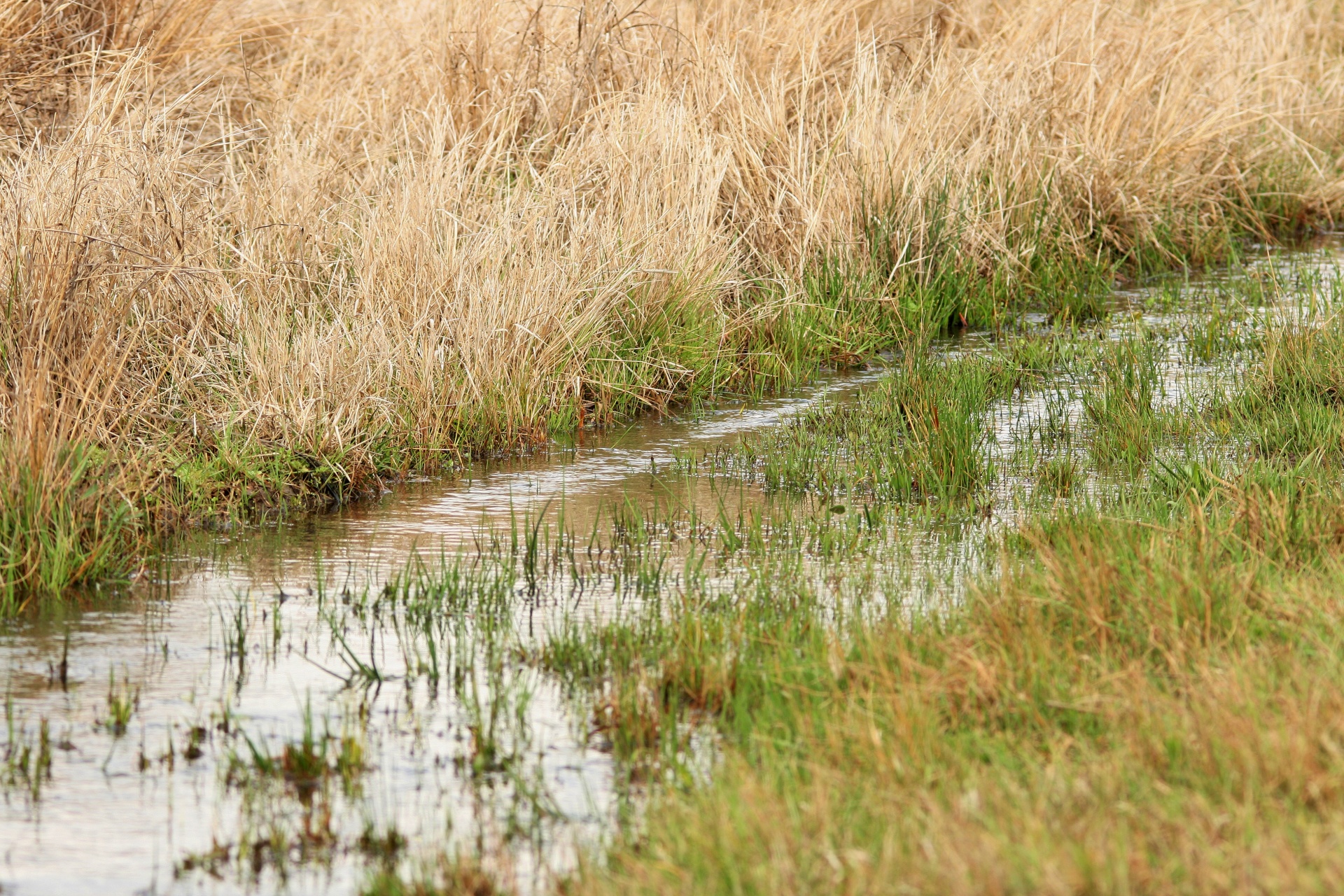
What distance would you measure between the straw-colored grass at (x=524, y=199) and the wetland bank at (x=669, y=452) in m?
0.04

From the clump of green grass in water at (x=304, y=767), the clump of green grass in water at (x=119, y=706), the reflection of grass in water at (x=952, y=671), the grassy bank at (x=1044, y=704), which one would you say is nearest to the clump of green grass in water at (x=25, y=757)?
the clump of green grass in water at (x=119, y=706)

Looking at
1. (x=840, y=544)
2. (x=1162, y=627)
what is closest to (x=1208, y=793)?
(x=1162, y=627)

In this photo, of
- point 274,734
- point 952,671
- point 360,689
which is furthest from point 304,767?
point 952,671

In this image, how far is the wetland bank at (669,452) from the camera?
11.5 feet

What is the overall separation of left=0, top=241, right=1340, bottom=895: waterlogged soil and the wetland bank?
Answer: 2cm

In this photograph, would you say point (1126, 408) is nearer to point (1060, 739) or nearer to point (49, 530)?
point (1060, 739)

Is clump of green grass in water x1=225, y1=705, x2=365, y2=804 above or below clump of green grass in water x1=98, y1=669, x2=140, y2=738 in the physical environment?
below

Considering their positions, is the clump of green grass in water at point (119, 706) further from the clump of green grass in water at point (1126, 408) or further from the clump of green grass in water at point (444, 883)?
the clump of green grass in water at point (1126, 408)

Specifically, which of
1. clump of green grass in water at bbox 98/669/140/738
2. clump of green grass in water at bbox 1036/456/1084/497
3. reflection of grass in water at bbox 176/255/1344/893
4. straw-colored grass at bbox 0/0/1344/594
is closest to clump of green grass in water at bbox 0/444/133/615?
straw-colored grass at bbox 0/0/1344/594

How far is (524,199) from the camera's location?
8.29 meters

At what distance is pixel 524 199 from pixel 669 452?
1840 mm

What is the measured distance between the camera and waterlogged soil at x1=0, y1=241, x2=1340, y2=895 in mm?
3521

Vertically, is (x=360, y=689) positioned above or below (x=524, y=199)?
below

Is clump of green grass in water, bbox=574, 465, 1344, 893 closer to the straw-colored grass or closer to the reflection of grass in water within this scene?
the reflection of grass in water
